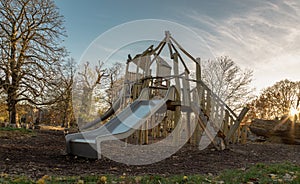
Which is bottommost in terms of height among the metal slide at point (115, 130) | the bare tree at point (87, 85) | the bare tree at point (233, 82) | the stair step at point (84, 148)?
the stair step at point (84, 148)

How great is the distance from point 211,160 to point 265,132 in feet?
23.4

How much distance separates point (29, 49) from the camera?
11836mm

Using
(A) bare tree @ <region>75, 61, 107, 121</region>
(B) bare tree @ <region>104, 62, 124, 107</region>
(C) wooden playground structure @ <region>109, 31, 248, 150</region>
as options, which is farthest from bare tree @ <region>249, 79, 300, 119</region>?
(A) bare tree @ <region>75, 61, 107, 121</region>

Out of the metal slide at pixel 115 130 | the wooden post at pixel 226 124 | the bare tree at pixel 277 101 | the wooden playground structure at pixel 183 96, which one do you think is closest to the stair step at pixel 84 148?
the metal slide at pixel 115 130

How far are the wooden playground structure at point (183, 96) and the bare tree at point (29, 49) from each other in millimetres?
4448

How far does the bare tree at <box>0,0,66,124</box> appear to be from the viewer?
1104 centimetres

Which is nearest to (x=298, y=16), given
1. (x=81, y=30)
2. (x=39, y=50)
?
(x=81, y=30)

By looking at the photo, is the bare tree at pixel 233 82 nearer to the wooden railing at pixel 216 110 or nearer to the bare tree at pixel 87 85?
the wooden railing at pixel 216 110

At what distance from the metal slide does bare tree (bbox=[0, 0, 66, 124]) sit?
6137 mm

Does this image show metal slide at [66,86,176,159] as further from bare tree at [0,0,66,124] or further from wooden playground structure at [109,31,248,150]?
bare tree at [0,0,66,124]

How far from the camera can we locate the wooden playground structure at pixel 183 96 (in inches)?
275

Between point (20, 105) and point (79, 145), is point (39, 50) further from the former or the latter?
point (79, 145)

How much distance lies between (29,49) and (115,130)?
8365 millimetres

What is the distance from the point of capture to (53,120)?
23.6m
